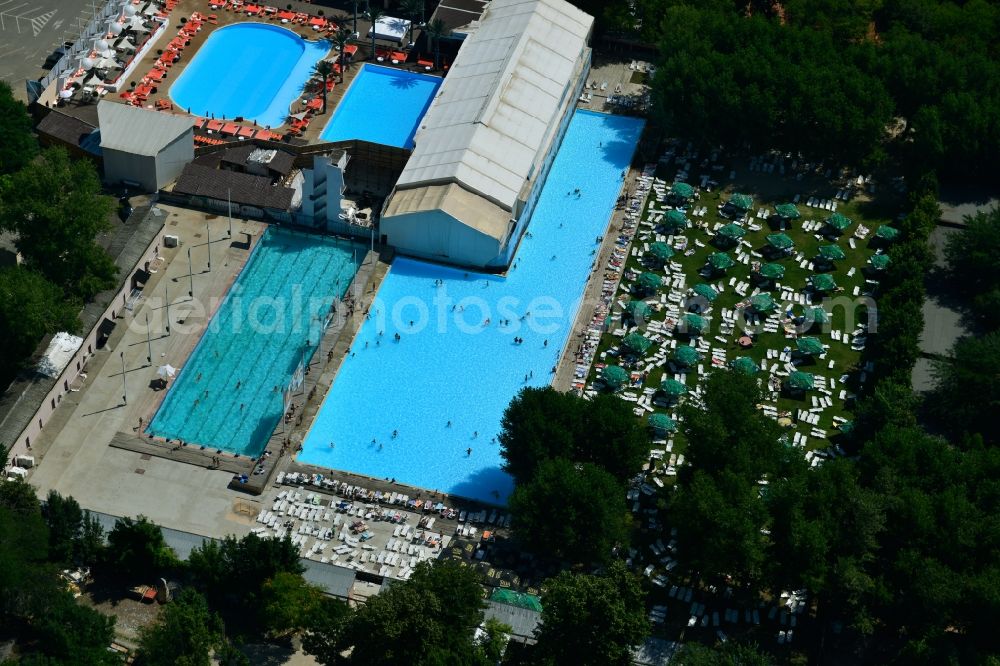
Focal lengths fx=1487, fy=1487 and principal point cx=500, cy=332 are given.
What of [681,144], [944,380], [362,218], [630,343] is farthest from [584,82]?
[944,380]

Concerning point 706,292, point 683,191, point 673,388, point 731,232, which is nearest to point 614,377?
point 673,388

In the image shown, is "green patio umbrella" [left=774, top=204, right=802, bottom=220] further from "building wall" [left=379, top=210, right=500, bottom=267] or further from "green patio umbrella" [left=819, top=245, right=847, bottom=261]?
"building wall" [left=379, top=210, right=500, bottom=267]

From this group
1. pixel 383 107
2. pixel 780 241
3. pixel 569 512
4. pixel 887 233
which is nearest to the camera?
pixel 569 512

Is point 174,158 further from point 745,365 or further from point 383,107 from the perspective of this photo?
point 745,365

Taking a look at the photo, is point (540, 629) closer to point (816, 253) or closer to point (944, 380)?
point (944, 380)

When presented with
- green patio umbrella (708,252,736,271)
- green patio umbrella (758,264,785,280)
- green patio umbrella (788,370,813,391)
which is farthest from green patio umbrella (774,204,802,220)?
green patio umbrella (788,370,813,391)
